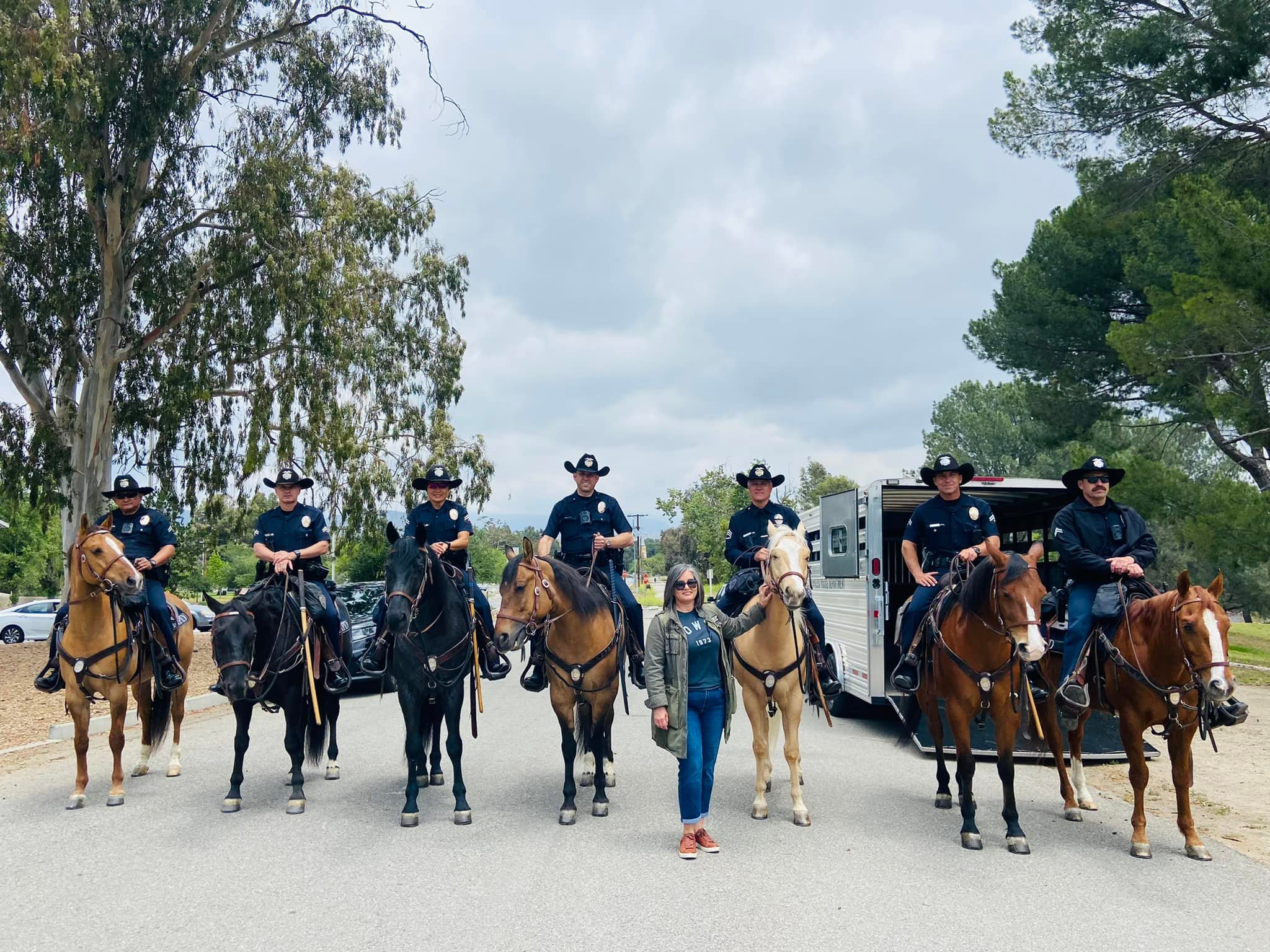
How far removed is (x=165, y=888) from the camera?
529 centimetres

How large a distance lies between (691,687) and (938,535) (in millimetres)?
2857

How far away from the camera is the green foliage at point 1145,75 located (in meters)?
15.7

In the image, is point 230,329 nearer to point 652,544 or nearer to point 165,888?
point 165,888

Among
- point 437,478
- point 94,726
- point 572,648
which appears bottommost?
point 94,726

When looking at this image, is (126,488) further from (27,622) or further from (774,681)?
(27,622)

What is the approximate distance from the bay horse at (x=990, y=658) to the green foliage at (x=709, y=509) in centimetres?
3209

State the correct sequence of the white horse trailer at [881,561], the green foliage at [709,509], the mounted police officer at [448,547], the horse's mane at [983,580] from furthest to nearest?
the green foliage at [709,509] < the white horse trailer at [881,561] < the mounted police officer at [448,547] < the horse's mane at [983,580]

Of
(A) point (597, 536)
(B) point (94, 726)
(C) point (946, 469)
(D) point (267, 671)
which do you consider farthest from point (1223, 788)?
(B) point (94, 726)

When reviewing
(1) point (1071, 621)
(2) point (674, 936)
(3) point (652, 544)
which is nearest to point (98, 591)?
(2) point (674, 936)

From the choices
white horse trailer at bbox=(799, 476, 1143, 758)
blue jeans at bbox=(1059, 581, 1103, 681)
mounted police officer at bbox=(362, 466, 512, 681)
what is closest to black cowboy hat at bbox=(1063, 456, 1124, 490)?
blue jeans at bbox=(1059, 581, 1103, 681)

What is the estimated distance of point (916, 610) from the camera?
7.57m

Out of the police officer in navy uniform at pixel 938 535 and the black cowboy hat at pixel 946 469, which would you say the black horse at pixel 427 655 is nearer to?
the police officer in navy uniform at pixel 938 535

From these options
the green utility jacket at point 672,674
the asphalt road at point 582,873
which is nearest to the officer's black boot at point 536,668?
the asphalt road at point 582,873

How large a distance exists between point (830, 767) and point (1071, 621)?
2977 mm
